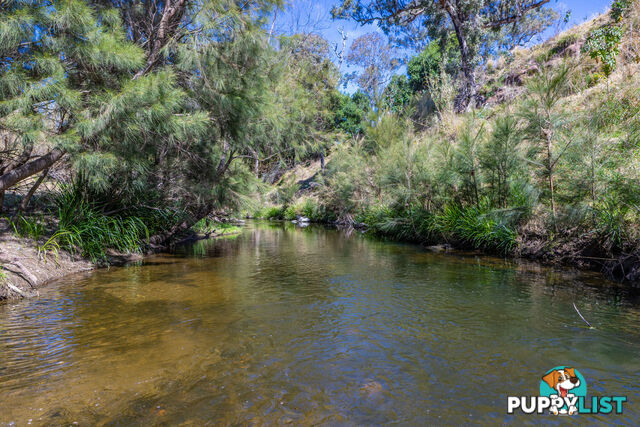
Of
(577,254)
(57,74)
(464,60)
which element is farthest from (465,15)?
(57,74)

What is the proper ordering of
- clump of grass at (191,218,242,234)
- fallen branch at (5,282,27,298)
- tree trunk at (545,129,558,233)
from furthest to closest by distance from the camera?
clump of grass at (191,218,242,234) → tree trunk at (545,129,558,233) → fallen branch at (5,282,27,298)

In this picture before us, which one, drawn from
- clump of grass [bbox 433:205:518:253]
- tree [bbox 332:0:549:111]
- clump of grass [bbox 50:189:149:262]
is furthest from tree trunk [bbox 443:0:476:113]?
clump of grass [bbox 50:189:149:262]

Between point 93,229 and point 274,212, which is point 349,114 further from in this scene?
point 93,229

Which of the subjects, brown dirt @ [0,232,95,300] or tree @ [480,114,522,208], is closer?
brown dirt @ [0,232,95,300]

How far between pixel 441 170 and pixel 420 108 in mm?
21160

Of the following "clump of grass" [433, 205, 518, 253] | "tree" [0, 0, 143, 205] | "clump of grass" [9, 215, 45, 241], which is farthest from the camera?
"clump of grass" [433, 205, 518, 253]

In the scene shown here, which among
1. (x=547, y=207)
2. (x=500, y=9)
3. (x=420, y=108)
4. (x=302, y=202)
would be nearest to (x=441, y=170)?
(x=547, y=207)

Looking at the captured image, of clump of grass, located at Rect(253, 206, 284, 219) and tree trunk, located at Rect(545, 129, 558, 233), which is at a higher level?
tree trunk, located at Rect(545, 129, 558, 233)

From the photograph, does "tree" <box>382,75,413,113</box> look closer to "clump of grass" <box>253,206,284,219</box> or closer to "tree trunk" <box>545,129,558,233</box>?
"clump of grass" <box>253,206,284,219</box>

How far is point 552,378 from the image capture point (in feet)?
8.94

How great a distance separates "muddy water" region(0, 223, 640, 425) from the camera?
2.31 m

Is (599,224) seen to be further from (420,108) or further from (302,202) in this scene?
(420,108)

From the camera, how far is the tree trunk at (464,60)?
720 inches

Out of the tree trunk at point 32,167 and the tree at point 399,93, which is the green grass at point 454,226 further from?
the tree at point 399,93
